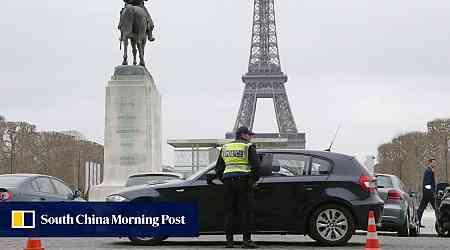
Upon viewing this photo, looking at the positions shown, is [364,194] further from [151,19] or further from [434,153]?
[434,153]

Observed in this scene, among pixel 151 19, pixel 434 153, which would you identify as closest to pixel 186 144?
pixel 151 19

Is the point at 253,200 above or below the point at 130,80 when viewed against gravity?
below

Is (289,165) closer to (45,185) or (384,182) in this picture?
(384,182)

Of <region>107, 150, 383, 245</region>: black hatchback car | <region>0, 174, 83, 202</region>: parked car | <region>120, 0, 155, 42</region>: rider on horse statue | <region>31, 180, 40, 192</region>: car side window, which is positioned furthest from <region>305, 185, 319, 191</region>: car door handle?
<region>120, 0, 155, 42</region>: rider on horse statue

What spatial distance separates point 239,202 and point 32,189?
5.37 meters

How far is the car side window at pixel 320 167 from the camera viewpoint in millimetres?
12961

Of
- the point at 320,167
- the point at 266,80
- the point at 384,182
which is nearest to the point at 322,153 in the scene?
the point at 320,167

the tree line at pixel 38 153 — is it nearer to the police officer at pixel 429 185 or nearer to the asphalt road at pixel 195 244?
the police officer at pixel 429 185

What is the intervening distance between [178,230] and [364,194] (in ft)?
14.0

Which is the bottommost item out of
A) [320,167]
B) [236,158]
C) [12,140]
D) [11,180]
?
[11,180]

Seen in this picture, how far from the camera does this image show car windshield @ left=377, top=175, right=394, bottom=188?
17.4 meters

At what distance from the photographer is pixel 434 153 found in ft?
241

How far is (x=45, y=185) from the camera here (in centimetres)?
1666

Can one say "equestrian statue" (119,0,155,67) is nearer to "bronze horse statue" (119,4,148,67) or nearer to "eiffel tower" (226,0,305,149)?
"bronze horse statue" (119,4,148,67)
